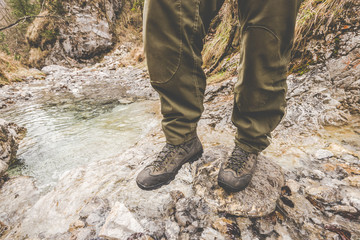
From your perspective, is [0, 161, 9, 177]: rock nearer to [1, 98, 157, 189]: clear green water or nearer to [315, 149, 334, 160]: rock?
[1, 98, 157, 189]: clear green water

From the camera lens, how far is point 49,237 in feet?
2.82

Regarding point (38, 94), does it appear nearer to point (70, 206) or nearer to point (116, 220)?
point (70, 206)

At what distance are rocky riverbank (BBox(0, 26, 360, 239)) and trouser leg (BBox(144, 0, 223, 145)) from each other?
1.45 ft

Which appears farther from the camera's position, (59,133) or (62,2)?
(62,2)

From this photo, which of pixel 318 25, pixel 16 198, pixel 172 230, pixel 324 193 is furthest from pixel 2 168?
pixel 318 25

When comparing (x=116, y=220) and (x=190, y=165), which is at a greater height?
(x=116, y=220)

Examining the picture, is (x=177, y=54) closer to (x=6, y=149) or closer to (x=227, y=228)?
(x=227, y=228)

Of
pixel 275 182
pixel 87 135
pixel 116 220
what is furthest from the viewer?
pixel 87 135

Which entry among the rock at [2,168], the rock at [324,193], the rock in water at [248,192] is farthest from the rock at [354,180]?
the rock at [2,168]

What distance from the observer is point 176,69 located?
91cm

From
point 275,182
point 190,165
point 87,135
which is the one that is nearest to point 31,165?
point 87,135

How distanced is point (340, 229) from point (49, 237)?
1.47 m

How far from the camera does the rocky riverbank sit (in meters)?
0.78

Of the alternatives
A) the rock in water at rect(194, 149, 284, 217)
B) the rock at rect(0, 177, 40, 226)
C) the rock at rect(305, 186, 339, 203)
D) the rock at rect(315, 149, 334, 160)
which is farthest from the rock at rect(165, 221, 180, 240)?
the rock at rect(315, 149, 334, 160)
